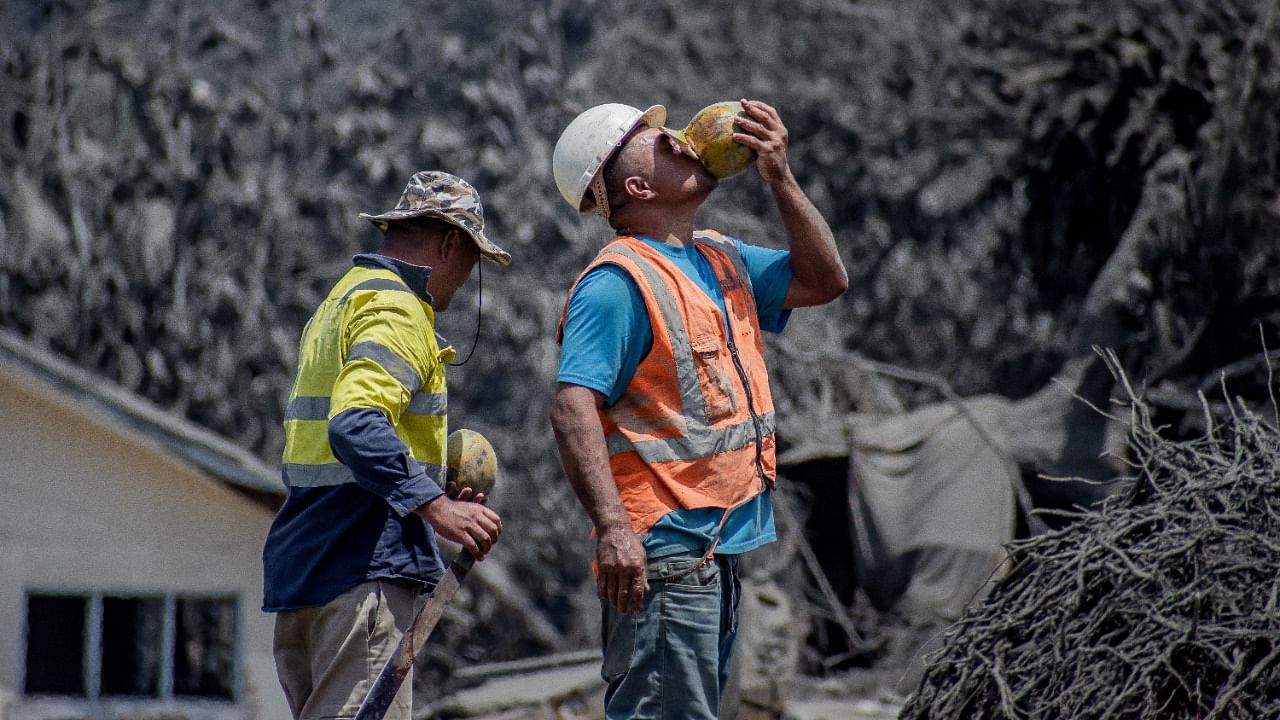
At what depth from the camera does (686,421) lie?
3816 millimetres

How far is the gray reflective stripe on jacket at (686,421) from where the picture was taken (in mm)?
3795

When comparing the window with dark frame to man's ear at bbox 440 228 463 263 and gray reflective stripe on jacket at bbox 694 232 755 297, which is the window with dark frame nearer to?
man's ear at bbox 440 228 463 263

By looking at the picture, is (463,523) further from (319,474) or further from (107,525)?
(107,525)

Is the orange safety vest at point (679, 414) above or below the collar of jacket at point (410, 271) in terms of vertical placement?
below

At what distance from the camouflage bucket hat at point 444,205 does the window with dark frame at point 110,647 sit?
4394mm

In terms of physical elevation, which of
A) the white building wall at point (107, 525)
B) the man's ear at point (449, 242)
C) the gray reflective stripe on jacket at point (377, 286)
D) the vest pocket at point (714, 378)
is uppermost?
the man's ear at point (449, 242)

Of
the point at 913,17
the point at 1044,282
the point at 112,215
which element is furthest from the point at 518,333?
the point at 913,17

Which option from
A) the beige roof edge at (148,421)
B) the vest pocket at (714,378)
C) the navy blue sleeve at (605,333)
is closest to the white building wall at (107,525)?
the beige roof edge at (148,421)

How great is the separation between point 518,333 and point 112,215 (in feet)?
11.9

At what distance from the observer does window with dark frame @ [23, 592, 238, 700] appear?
7758mm

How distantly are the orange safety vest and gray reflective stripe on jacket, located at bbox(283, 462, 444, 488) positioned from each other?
0.49 m

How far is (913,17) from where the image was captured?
17406 millimetres

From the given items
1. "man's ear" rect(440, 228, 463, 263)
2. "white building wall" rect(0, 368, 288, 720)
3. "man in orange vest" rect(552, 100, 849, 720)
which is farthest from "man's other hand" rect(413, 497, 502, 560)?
"white building wall" rect(0, 368, 288, 720)

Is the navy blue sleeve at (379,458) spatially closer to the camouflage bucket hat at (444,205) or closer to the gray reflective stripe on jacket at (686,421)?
the gray reflective stripe on jacket at (686,421)
